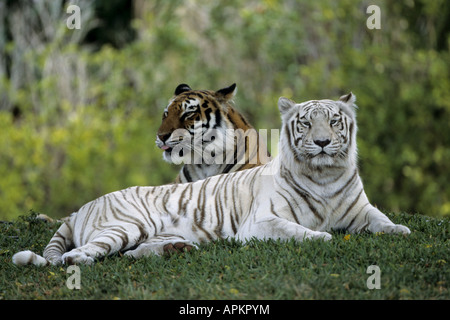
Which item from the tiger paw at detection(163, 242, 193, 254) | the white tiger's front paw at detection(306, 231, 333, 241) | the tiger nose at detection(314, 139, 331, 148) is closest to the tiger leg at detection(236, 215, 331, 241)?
the white tiger's front paw at detection(306, 231, 333, 241)

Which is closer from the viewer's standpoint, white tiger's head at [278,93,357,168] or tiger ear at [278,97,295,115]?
white tiger's head at [278,93,357,168]

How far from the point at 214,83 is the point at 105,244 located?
882cm

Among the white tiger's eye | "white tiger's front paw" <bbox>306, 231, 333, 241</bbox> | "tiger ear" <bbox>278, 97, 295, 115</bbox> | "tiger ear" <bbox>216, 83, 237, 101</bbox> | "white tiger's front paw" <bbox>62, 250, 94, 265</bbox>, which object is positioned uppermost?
"tiger ear" <bbox>216, 83, 237, 101</bbox>

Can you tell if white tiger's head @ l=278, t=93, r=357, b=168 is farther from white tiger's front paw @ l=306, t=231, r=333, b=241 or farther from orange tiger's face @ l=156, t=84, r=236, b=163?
orange tiger's face @ l=156, t=84, r=236, b=163

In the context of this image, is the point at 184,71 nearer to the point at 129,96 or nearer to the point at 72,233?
the point at 129,96

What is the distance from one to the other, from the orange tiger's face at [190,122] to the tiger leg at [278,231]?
1599mm

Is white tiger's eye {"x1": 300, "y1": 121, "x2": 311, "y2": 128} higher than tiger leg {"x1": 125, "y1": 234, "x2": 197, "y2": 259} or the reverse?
higher

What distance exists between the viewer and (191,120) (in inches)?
267

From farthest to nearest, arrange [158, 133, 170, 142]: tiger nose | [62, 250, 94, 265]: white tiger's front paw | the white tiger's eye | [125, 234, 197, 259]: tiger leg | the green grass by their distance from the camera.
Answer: [158, 133, 170, 142]: tiger nose → the white tiger's eye → [125, 234, 197, 259]: tiger leg → [62, 250, 94, 265]: white tiger's front paw → the green grass

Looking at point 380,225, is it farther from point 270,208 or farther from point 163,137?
point 163,137

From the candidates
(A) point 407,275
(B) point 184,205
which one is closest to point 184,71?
(B) point 184,205

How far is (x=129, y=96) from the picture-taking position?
13297 mm

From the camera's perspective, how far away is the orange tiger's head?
661cm
